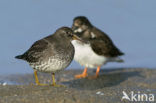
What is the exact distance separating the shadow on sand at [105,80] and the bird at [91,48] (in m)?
0.38

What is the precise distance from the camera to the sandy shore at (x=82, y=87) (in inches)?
248

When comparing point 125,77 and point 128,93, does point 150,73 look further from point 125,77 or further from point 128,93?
point 128,93

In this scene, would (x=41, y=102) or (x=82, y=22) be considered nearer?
(x=41, y=102)

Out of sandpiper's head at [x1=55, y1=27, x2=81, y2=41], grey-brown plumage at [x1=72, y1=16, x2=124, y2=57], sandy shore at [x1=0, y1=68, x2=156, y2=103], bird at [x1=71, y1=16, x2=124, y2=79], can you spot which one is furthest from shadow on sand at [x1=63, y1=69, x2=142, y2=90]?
sandpiper's head at [x1=55, y1=27, x2=81, y2=41]

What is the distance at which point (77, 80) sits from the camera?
10.7m

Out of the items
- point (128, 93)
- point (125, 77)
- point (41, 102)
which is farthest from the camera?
point (125, 77)

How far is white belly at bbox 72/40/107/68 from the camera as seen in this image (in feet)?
35.9

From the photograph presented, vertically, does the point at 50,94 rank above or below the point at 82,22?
below

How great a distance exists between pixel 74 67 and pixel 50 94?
22.0 feet

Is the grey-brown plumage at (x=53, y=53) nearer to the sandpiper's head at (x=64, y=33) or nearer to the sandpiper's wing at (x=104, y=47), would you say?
the sandpiper's head at (x=64, y=33)

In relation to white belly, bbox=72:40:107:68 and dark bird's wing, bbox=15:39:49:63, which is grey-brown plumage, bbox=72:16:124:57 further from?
dark bird's wing, bbox=15:39:49:63

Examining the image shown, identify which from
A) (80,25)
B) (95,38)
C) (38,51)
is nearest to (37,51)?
(38,51)

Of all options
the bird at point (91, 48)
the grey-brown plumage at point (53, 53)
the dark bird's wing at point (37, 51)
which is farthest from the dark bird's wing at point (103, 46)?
the dark bird's wing at point (37, 51)

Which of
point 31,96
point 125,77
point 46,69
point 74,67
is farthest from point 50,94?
point 74,67
